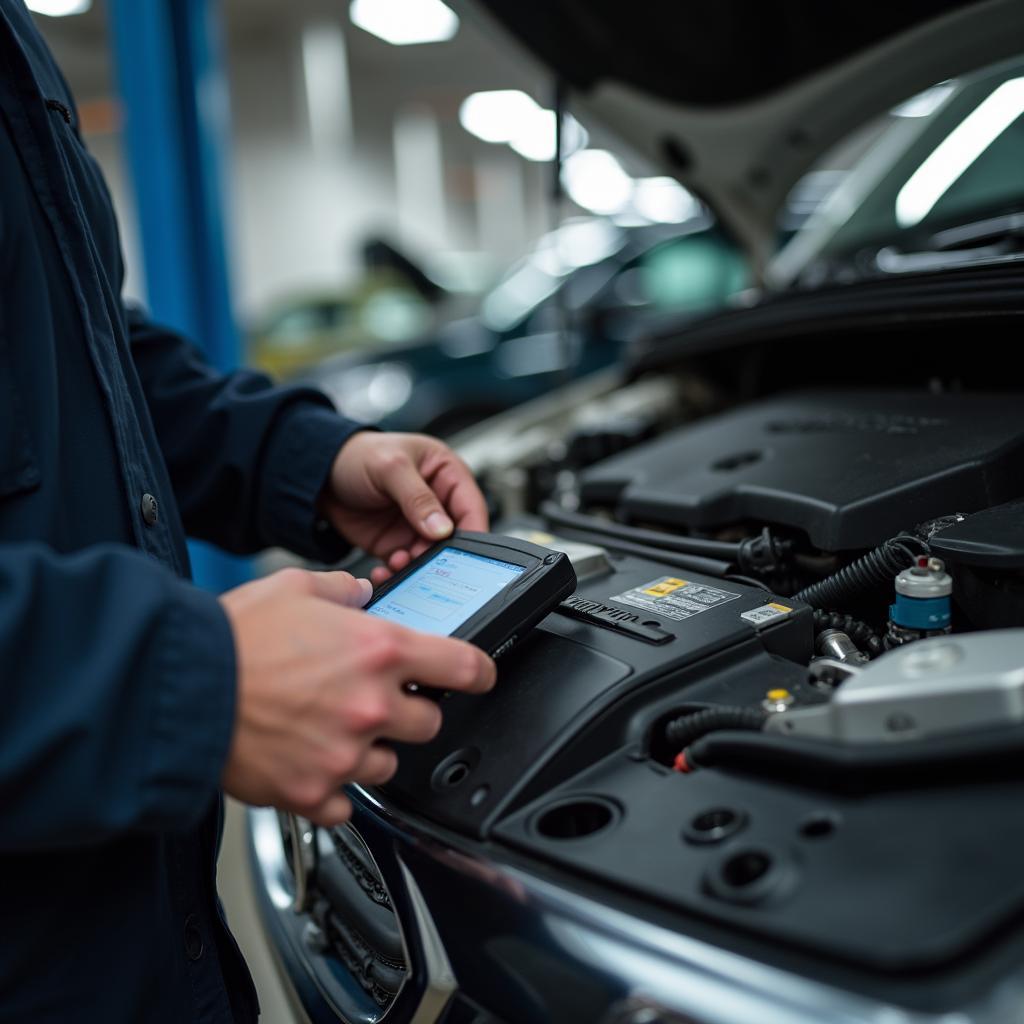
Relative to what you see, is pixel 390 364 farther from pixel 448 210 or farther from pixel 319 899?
pixel 448 210

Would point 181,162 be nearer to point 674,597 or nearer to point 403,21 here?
point 674,597

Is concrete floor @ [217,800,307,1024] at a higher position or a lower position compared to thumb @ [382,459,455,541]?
lower

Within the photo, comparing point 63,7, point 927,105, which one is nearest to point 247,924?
point 927,105

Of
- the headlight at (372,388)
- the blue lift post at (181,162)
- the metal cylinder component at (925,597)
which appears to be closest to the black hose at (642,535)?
the metal cylinder component at (925,597)

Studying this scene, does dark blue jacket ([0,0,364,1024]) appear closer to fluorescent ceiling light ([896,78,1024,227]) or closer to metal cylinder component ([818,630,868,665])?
metal cylinder component ([818,630,868,665])

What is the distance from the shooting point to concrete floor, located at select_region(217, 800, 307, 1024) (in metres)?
0.96

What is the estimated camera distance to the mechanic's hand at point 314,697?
55cm

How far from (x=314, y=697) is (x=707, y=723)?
27 centimetres

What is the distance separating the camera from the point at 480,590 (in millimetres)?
774

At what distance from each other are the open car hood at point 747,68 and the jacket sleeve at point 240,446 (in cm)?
77

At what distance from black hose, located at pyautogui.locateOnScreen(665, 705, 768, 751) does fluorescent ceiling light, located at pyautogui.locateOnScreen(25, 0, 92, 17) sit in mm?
7181

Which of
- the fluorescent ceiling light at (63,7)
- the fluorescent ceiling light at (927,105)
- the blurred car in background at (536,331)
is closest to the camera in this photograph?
the fluorescent ceiling light at (927,105)

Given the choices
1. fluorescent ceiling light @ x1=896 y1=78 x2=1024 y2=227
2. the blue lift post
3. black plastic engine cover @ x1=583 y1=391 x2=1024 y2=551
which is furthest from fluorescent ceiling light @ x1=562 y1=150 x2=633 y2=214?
black plastic engine cover @ x1=583 y1=391 x2=1024 y2=551

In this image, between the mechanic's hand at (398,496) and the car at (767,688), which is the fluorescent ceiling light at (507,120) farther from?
the mechanic's hand at (398,496)
